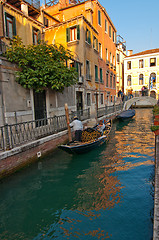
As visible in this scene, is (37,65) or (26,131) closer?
(26,131)

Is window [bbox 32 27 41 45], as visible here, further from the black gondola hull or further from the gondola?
the black gondola hull

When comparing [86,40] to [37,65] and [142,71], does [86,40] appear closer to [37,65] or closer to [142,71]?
[37,65]

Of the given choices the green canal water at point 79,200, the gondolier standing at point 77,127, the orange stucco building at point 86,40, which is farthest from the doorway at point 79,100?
the green canal water at point 79,200

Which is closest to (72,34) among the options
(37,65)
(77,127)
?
(37,65)

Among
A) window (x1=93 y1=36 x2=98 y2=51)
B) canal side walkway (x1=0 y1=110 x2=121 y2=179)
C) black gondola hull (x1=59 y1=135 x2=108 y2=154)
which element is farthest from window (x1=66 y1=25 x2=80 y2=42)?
black gondola hull (x1=59 y1=135 x2=108 y2=154)

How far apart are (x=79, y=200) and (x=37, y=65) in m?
5.97

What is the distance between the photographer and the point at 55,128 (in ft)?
27.3

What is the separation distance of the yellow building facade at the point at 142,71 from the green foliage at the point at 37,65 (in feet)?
84.3

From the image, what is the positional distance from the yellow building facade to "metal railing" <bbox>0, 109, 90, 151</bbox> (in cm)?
2601

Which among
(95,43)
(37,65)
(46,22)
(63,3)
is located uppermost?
(63,3)

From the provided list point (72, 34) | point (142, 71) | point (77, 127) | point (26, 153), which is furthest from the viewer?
point (142, 71)

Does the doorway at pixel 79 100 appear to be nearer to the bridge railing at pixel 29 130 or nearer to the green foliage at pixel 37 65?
the bridge railing at pixel 29 130

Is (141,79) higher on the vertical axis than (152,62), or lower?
lower

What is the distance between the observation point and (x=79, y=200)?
168 inches
